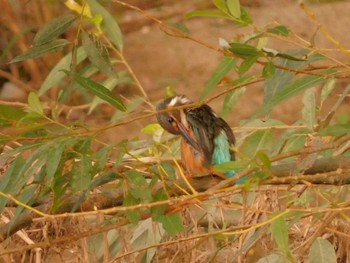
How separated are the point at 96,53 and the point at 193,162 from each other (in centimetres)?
54

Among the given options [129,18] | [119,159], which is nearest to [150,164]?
[119,159]

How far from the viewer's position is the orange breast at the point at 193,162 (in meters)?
2.49

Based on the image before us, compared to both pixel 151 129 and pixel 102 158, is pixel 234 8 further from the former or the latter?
pixel 151 129

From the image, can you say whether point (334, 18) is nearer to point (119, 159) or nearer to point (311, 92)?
point (311, 92)

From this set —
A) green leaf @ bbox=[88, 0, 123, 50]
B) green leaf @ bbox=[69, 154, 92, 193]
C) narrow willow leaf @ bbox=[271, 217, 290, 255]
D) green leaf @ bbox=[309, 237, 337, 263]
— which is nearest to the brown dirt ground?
green leaf @ bbox=[88, 0, 123, 50]

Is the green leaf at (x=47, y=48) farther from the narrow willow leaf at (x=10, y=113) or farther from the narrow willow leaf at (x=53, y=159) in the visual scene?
the narrow willow leaf at (x=53, y=159)

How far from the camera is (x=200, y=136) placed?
103 inches

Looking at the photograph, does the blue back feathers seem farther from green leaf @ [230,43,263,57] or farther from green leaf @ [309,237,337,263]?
green leaf @ [230,43,263,57]

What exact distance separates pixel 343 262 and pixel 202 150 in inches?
16.5

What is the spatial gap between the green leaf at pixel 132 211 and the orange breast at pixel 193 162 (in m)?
0.41

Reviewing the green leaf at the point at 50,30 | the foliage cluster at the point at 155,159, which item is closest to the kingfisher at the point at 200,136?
the foliage cluster at the point at 155,159

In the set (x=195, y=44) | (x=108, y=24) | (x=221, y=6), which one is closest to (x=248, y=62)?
(x=221, y=6)

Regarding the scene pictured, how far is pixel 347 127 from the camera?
1.88 metres

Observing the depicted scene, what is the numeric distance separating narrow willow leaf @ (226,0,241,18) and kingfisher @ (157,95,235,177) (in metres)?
0.56
